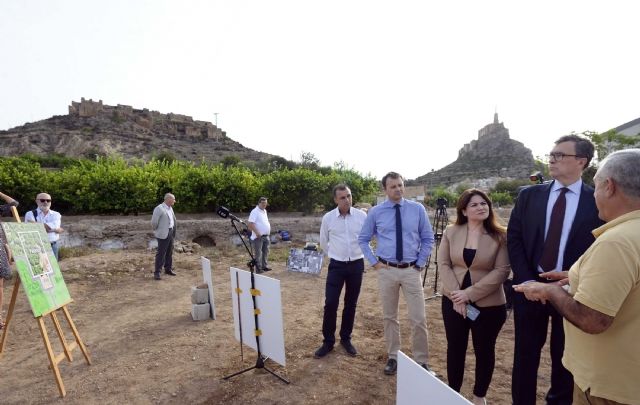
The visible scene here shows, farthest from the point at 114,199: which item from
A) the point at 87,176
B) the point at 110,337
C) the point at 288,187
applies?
the point at 110,337

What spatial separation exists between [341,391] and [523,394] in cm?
153

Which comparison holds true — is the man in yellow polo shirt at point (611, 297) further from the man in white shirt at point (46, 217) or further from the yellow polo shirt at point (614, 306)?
the man in white shirt at point (46, 217)

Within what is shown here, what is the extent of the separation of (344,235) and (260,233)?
4.86m

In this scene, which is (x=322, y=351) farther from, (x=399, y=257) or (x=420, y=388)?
(x=420, y=388)

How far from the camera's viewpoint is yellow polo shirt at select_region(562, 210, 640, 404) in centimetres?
135

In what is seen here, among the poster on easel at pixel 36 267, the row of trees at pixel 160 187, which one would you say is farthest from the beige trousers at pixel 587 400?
the row of trees at pixel 160 187

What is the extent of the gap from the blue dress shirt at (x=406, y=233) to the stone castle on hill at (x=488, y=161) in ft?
145

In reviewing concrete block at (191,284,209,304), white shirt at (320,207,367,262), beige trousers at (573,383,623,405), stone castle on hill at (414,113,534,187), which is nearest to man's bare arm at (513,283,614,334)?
beige trousers at (573,383,623,405)

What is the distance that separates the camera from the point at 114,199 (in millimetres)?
12242

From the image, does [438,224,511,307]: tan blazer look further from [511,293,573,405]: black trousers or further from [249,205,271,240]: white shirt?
[249,205,271,240]: white shirt

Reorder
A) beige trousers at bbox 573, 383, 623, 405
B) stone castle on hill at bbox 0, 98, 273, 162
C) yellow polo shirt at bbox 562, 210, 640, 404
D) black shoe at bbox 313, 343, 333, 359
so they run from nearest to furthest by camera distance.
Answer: yellow polo shirt at bbox 562, 210, 640, 404 < beige trousers at bbox 573, 383, 623, 405 < black shoe at bbox 313, 343, 333, 359 < stone castle on hill at bbox 0, 98, 273, 162

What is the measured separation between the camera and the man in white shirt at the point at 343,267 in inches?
166

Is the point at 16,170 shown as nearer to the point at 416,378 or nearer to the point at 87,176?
the point at 87,176

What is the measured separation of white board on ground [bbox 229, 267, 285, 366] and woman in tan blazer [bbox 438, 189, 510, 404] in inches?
59.1
